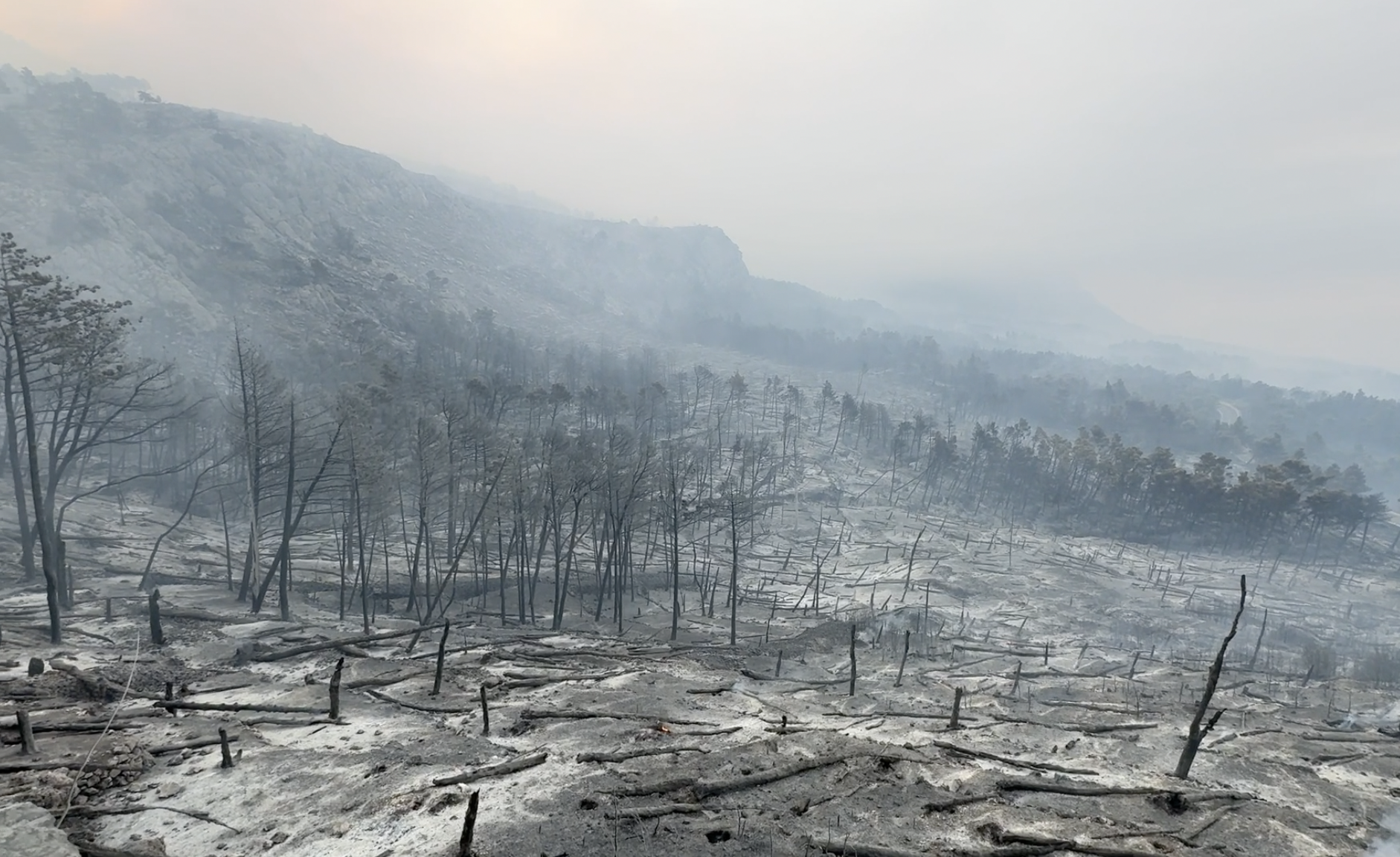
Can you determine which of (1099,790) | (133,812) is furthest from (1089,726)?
(133,812)

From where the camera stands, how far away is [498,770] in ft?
39.7

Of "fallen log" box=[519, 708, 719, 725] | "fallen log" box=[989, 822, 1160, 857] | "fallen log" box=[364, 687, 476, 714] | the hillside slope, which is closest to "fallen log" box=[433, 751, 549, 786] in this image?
"fallen log" box=[519, 708, 719, 725]

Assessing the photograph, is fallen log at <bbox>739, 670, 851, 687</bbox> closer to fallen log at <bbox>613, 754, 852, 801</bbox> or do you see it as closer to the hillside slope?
fallen log at <bbox>613, 754, 852, 801</bbox>

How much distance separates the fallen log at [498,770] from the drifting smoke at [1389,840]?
15.2m

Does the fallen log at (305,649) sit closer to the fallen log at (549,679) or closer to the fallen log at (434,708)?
the fallen log at (549,679)

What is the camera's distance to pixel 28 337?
22.4 meters

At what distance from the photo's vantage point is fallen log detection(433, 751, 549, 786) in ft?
37.9

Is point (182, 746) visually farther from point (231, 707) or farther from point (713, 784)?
point (713, 784)

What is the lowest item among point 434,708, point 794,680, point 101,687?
point 794,680

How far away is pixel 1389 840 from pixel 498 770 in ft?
56.3

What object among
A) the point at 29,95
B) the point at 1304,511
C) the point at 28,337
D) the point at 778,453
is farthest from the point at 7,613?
the point at 29,95

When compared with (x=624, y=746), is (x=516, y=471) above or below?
above

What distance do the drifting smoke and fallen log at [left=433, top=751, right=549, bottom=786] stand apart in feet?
49.9

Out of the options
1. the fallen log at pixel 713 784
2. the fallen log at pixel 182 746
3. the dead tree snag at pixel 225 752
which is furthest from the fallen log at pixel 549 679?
the fallen log at pixel 713 784
